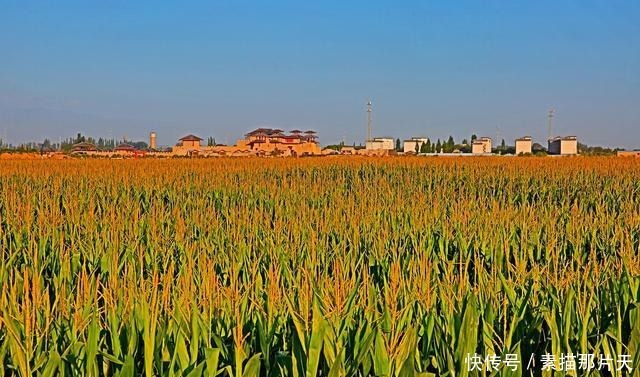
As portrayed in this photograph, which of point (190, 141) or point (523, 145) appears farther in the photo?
point (190, 141)

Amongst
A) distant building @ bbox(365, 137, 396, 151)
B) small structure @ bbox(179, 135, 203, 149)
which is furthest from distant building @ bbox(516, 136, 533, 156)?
small structure @ bbox(179, 135, 203, 149)

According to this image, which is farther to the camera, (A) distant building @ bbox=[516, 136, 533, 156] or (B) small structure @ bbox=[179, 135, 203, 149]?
(B) small structure @ bbox=[179, 135, 203, 149]

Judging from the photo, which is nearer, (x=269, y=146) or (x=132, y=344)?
(x=132, y=344)

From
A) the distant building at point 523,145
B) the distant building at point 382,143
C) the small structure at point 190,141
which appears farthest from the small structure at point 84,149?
the distant building at point 523,145

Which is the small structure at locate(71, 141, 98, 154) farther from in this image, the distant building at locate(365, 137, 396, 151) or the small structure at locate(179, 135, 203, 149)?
the distant building at locate(365, 137, 396, 151)

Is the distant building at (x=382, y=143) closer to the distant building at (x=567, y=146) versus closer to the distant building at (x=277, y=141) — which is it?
the distant building at (x=277, y=141)

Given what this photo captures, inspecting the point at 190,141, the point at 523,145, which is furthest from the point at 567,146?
the point at 190,141

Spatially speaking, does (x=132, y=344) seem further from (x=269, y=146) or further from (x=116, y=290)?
(x=269, y=146)

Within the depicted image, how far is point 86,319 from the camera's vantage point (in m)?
2.25

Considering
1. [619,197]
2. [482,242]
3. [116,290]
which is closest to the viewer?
[116,290]

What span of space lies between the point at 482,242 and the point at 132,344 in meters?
3.78

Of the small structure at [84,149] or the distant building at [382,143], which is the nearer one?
the small structure at [84,149]

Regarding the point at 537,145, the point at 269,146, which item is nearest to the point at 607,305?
the point at 269,146

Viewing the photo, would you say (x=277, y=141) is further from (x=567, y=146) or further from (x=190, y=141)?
(x=567, y=146)
